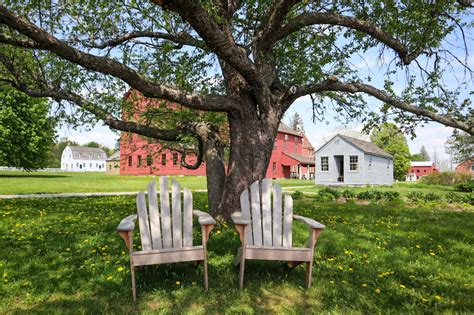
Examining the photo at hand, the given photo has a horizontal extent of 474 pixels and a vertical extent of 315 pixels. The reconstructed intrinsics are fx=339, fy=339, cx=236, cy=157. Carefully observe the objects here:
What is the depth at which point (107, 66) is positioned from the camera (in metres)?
4.63

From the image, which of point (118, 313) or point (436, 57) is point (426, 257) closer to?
point (118, 313)

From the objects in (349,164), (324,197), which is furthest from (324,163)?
(324,197)

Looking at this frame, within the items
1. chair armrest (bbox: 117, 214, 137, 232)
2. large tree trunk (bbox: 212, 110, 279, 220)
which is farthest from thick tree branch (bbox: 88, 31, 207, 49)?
chair armrest (bbox: 117, 214, 137, 232)

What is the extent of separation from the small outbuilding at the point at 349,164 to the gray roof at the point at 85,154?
251 feet

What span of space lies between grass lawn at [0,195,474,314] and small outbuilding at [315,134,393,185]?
20.2 metres

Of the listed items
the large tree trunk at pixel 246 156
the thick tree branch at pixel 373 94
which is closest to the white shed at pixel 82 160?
the large tree trunk at pixel 246 156

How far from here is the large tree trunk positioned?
6172mm

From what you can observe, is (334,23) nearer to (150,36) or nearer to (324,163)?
(150,36)

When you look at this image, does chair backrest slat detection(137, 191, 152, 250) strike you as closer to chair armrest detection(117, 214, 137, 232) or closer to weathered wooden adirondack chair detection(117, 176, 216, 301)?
weathered wooden adirondack chair detection(117, 176, 216, 301)

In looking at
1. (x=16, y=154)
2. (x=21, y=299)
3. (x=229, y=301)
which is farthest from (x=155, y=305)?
(x=16, y=154)

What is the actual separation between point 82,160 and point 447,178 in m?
82.5

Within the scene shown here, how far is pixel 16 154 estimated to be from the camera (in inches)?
1139

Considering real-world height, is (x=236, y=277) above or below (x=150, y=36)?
below

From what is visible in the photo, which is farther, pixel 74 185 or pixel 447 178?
pixel 447 178
